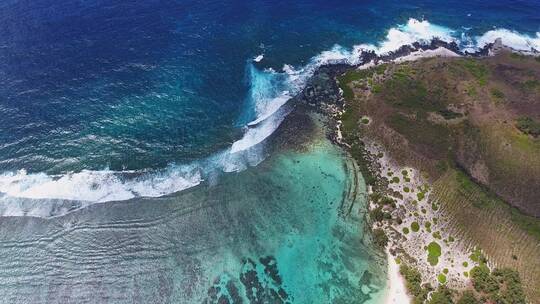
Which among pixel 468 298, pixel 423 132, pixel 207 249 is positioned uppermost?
pixel 423 132

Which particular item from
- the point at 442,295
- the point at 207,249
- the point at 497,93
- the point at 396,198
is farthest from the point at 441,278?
the point at 497,93

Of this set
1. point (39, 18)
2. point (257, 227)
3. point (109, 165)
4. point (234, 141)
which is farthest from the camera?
point (39, 18)

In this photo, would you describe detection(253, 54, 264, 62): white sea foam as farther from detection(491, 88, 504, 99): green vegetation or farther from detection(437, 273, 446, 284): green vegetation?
detection(437, 273, 446, 284): green vegetation

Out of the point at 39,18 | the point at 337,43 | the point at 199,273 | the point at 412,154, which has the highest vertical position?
the point at 39,18

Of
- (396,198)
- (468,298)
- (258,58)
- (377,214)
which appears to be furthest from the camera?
(258,58)

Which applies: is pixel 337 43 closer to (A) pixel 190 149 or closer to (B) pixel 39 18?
(A) pixel 190 149

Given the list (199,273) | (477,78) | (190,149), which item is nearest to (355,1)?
(477,78)

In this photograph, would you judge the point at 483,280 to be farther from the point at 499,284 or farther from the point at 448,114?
the point at 448,114
